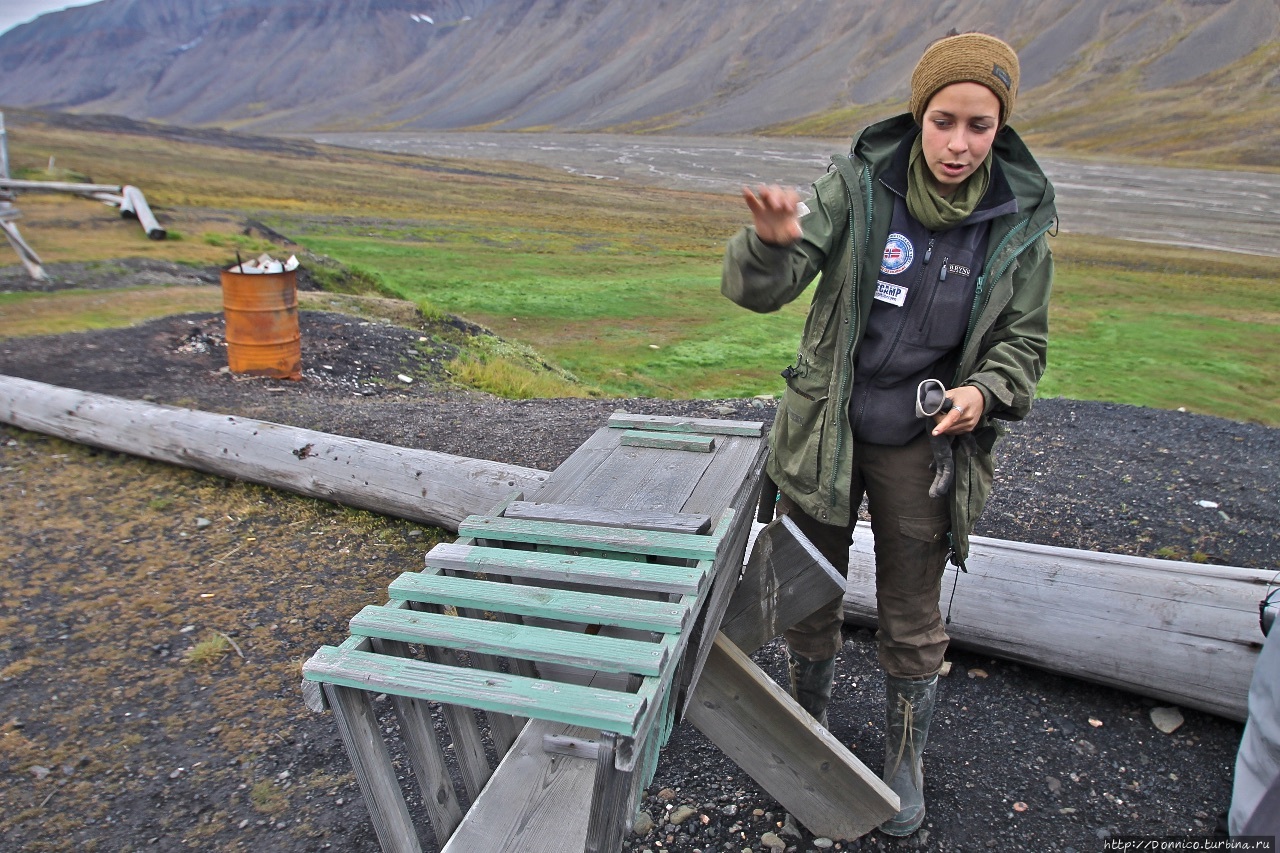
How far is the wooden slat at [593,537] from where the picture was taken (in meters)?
2.54

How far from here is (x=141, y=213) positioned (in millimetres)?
19797

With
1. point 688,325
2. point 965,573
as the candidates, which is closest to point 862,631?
point 965,573

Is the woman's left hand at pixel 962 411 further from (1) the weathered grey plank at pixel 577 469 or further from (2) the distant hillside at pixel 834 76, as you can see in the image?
(2) the distant hillside at pixel 834 76

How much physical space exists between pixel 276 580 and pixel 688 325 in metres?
12.2

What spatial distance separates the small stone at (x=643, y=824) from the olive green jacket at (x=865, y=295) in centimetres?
134

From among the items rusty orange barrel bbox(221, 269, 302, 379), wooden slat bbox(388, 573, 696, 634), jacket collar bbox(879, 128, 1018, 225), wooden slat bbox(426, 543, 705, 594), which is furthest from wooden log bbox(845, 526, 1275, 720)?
rusty orange barrel bbox(221, 269, 302, 379)

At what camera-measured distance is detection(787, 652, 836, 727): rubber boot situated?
335cm

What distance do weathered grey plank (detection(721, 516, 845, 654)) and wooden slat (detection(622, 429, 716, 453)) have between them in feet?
2.00

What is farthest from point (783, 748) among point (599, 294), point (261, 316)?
point (599, 294)

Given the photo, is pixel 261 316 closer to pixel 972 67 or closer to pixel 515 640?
pixel 515 640

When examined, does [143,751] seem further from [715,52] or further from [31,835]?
[715,52]

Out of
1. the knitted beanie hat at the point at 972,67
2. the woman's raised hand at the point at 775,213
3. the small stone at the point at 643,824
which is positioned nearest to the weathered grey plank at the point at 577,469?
the woman's raised hand at the point at 775,213

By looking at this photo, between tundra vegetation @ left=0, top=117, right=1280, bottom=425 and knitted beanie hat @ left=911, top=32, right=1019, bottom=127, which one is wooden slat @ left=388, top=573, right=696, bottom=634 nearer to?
knitted beanie hat @ left=911, top=32, right=1019, bottom=127

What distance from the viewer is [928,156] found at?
8.61 feet
